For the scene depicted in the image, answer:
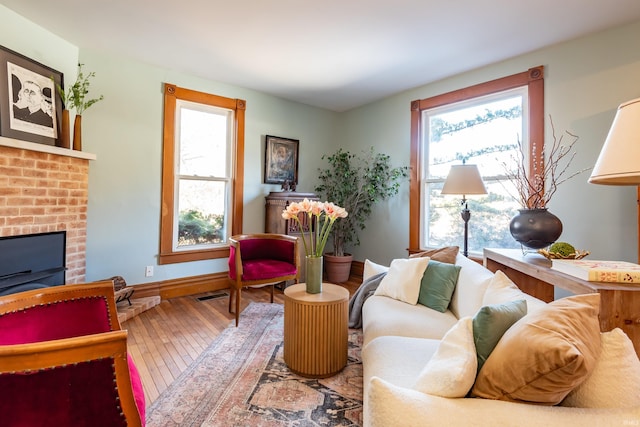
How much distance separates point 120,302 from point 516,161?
4157mm

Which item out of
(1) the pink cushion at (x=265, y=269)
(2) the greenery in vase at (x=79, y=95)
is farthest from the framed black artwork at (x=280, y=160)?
(2) the greenery in vase at (x=79, y=95)

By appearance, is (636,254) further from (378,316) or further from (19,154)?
(19,154)

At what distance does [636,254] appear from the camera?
238 centimetres

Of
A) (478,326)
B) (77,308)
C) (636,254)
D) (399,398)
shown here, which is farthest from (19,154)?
(636,254)

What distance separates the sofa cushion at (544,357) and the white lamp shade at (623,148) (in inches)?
17.4

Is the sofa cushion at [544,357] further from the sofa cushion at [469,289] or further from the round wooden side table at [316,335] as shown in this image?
the round wooden side table at [316,335]

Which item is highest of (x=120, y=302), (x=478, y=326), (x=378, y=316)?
(x=478, y=326)

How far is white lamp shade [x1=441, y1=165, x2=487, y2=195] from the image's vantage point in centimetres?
271

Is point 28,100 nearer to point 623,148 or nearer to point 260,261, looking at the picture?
point 260,261

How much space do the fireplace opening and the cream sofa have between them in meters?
2.53

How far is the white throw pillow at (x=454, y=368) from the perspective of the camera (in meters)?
0.83

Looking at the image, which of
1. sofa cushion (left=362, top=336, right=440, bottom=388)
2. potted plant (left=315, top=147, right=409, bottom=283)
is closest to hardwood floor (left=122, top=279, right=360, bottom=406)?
potted plant (left=315, top=147, right=409, bottom=283)

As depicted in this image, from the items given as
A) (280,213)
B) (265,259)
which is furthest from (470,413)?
(280,213)

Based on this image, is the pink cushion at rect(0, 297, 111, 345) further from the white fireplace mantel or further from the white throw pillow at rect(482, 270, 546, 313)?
the white throw pillow at rect(482, 270, 546, 313)
